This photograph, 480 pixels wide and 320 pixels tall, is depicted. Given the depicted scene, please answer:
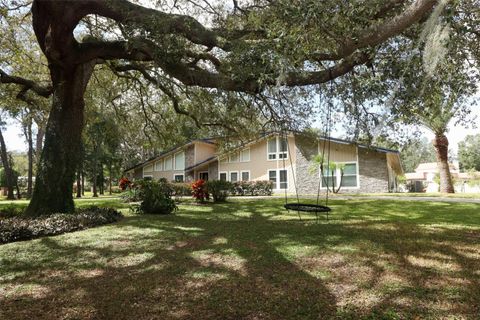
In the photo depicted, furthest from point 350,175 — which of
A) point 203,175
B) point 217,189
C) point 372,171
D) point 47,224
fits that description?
point 47,224

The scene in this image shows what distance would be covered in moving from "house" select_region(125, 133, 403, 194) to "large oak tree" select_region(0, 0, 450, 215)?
36.3 ft

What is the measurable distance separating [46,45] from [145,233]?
6.14 metres

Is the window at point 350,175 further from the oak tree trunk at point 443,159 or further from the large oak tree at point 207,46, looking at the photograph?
the large oak tree at point 207,46

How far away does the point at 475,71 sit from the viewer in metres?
8.05

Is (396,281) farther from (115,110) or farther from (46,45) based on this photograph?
(115,110)

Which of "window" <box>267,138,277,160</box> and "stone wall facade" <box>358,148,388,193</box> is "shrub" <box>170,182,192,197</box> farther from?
"stone wall facade" <box>358,148,388,193</box>

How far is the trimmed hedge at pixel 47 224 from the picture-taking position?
7246 mm

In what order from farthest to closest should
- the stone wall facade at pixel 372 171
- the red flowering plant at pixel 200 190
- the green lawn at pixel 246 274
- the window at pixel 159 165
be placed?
1. the window at pixel 159 165
2. the stone wall facade at pixel 372 171
3. the red flowering plant at pixel 200 190
4. the green lawn at pixel 246 274

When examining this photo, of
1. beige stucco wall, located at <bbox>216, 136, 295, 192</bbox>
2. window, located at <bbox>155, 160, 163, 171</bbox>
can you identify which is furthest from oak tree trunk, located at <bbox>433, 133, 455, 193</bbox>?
window, located at <bbox>155, 160, 163, 171</bbox>

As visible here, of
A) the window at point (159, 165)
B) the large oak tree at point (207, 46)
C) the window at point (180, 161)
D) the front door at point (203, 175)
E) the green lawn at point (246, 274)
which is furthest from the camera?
the window at point (159, 165)

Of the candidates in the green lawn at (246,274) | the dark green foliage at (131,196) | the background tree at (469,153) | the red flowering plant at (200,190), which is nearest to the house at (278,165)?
the red flowering plant at (200,190)

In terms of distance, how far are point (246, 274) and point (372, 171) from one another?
2092 cm

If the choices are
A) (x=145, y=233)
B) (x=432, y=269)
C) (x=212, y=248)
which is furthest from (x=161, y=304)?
(x=145, y=233)

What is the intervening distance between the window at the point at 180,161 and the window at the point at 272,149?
340 inches
